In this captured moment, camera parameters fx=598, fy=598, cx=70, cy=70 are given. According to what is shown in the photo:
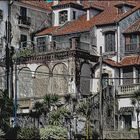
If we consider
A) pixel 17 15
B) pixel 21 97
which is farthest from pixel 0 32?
pixel 21 97

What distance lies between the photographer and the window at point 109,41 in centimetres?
6512

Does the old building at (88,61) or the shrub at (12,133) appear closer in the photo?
the shrub at (12,133)

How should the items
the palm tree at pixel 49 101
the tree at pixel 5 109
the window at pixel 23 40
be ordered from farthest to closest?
the window at pixel 23 40
the palm tree at pixel 49 101
the tree at pixel 5 109

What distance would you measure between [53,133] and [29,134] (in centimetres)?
203

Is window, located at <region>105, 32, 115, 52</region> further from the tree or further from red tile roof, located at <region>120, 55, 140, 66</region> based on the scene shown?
the tree

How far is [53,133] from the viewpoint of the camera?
5006 cm

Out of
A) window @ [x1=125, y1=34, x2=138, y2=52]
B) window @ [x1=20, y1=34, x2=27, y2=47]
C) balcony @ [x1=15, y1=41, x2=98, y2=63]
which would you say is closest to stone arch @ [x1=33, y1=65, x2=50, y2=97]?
balcony @ [x1=15, y1=41, x2=98, y2=63]

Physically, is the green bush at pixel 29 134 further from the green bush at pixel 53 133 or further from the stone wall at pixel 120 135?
the stone wall at pixel 120 135

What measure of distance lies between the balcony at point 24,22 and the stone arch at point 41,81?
8.62 m

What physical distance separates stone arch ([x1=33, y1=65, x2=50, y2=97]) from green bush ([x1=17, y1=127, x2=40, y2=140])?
12804mm

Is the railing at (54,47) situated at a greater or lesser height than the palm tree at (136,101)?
greater

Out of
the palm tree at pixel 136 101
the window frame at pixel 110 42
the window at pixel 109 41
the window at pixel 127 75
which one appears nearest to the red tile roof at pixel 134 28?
the window frame at pixel 110 42

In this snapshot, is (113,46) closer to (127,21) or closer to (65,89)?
(127,21)

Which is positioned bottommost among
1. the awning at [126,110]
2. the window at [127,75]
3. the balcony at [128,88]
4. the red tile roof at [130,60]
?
the awning at [126,110]
